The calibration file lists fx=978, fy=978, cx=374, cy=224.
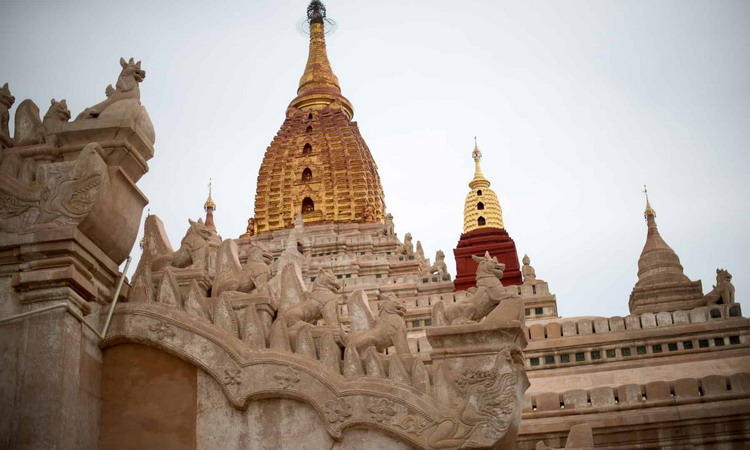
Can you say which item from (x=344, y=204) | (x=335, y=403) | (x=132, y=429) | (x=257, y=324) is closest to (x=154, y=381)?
(x=132, y=429)

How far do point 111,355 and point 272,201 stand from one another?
5243 centimetres

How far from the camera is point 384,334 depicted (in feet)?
39.7

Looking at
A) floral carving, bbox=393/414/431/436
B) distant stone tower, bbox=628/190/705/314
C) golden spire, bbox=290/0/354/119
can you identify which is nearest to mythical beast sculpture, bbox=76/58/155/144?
floral carving, bbox=393/414/431/436

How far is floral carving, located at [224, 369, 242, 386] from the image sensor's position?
11312 millimetres

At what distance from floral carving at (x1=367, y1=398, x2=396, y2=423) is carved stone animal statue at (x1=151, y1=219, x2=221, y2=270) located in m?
4.10

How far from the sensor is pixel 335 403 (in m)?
11.0

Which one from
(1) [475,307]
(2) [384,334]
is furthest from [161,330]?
(1) [475,307]

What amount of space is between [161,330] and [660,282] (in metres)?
37.3

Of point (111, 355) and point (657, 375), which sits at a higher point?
point (657, 375)

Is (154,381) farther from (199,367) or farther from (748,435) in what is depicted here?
(748,435)

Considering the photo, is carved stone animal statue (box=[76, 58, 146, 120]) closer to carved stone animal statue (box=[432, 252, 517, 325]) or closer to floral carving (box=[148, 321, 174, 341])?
floral carving (box=[148, 321, 174, 341])

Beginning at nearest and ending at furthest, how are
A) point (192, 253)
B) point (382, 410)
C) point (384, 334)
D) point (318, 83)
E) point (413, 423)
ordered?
point (413, 423) → point (382, 410) → point (384, 334) → point (192, 253) → point (318, 83)

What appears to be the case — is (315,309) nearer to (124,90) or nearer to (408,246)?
(124,90)

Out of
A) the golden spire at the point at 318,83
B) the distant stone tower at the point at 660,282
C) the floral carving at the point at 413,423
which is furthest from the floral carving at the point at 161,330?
the golden spire at the point at 318,83
